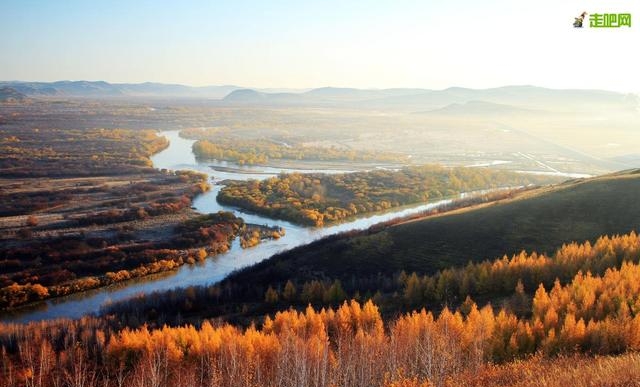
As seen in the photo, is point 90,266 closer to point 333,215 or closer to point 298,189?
point 333,215

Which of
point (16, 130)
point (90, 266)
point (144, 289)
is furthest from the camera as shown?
point (16, 130)

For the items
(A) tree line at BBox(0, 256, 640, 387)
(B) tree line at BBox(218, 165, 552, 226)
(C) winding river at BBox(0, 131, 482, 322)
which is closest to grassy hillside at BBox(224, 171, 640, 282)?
(C) winding river at BBox(0, 131, 482, 322)

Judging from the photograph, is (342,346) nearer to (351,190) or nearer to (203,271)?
(203,271)

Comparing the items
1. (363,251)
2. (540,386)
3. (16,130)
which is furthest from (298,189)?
(16,130)

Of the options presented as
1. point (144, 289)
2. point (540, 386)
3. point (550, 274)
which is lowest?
point (144, 289)

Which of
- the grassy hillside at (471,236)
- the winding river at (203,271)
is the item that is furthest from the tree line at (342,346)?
the grassy hillside at (471,236)

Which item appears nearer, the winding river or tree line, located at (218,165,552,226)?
the winding river

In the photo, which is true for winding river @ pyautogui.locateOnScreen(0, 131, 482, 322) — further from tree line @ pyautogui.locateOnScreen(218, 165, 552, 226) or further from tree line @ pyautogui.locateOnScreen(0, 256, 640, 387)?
tree line @ pyautogui.locateOnScreen(0, 256, 640, 387)

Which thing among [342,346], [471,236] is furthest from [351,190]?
[342,346]
